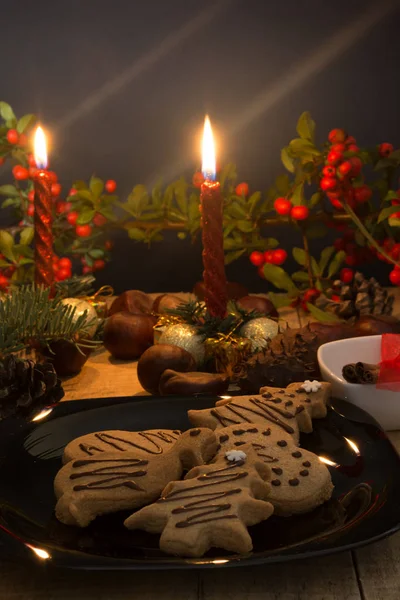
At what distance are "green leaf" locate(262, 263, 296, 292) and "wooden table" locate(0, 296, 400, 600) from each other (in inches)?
31.0

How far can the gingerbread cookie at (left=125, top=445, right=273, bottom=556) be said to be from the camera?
68cm

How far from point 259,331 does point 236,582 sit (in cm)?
56

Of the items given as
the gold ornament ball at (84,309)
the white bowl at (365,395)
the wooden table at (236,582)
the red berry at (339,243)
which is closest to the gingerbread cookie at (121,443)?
the wooden table at (236,582)

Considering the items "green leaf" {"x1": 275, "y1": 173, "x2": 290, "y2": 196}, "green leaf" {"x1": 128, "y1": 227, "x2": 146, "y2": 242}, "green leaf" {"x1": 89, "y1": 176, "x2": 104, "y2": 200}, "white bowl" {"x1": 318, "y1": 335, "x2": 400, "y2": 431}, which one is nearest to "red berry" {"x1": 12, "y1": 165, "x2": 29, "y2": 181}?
"green leaf" {"x1": 89, "y1": 176, "x2": 104, "y2": 200}

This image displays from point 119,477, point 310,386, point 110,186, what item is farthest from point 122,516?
point 110,186

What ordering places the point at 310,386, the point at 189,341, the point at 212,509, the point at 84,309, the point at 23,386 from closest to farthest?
the point at 212,509, the point at 310,386, the point at 23,386, the point at 189,341, the point at 84,309

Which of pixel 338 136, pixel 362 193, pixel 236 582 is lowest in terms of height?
pixel 236 582

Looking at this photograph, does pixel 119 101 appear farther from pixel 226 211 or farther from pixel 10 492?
pixel 10 492

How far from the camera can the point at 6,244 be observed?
4.86 feet

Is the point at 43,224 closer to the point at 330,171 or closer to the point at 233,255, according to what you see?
the point at 233,255

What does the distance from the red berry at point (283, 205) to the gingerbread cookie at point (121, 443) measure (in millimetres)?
690

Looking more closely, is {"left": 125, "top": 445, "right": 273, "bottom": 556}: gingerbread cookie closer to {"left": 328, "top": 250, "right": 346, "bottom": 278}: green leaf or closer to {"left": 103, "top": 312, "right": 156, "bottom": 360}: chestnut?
{"left": 103, "top": 312, "right": 156, "bottom": 360}: chestnut

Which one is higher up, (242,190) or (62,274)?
(242,190)

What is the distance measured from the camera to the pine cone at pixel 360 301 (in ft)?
4.64
